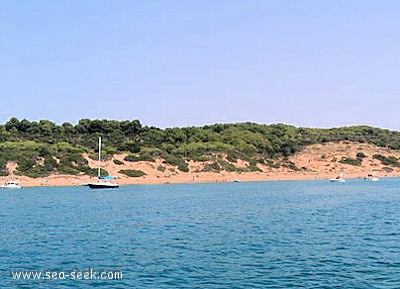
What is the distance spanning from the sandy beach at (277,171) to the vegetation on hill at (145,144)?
2.30 metres

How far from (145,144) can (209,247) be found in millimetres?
108257

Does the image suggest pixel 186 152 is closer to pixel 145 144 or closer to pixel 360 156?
pixel 145 144

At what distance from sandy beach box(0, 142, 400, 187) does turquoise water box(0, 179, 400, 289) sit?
55.2m

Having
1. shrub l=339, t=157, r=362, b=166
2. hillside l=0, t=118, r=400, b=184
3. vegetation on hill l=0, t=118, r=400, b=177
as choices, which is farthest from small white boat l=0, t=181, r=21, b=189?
shrub l=339, t=157, r=362, b=166

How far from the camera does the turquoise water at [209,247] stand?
21.1 metres

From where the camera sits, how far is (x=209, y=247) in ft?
93.0

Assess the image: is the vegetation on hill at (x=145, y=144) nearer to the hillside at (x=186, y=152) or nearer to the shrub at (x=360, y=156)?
the hillside at (x=186, y=152)

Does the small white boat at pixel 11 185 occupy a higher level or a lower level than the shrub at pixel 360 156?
lower

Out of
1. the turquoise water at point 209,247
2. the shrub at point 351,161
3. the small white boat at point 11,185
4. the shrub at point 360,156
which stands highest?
the shrub at point 360,156

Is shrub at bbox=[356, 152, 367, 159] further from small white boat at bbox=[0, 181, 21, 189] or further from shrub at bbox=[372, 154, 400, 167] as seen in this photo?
small white boat at bbox=[0, 181, 21, 189]

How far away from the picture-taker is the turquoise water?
69.2ft

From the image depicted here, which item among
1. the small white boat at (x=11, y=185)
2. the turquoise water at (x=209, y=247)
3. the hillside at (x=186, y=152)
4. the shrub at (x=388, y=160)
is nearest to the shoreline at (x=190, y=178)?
the hillside at (x=186, y=152)

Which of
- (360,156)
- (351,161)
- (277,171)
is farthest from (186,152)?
(360,156)

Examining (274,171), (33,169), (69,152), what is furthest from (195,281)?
(274,171)
